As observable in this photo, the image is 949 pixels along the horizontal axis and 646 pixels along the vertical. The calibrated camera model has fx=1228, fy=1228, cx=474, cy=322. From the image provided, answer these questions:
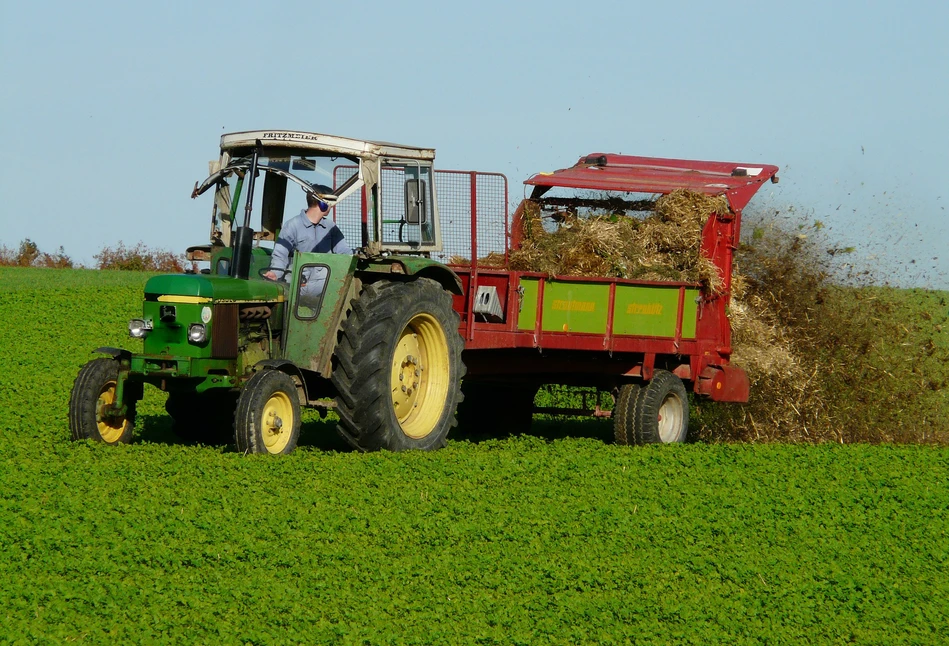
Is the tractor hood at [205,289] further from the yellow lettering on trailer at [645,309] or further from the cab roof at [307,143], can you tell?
the yellow lettering on trailer at [645,309]

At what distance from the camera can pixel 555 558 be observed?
6625mm

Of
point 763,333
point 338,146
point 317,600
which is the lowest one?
point 317,600

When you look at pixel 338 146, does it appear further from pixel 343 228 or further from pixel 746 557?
pixel 746 557

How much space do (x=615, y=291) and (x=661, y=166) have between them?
2.71m

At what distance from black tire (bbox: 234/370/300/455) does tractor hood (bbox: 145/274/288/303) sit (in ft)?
2.03

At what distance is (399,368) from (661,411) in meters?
3.07

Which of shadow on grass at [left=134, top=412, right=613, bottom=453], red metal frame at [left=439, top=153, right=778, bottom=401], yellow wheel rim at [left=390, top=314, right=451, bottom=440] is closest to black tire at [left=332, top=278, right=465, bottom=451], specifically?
yellow wheel rim at [left=390, top=314, right=451, bottom=440]

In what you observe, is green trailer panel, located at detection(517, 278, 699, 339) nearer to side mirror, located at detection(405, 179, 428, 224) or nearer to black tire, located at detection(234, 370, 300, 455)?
side mirror, located at detection(405, 179, 428, 224)

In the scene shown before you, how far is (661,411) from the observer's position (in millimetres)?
11602

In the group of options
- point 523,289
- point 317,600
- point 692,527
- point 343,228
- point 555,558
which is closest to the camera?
point 317,600

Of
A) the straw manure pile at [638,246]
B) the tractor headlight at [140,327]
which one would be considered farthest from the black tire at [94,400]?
the straw manure pile at [638,246]

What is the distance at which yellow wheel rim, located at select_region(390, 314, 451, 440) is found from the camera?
9.77m

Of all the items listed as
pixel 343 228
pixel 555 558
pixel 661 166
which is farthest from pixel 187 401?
pixel 661 166

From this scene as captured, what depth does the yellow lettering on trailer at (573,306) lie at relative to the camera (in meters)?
10.7
